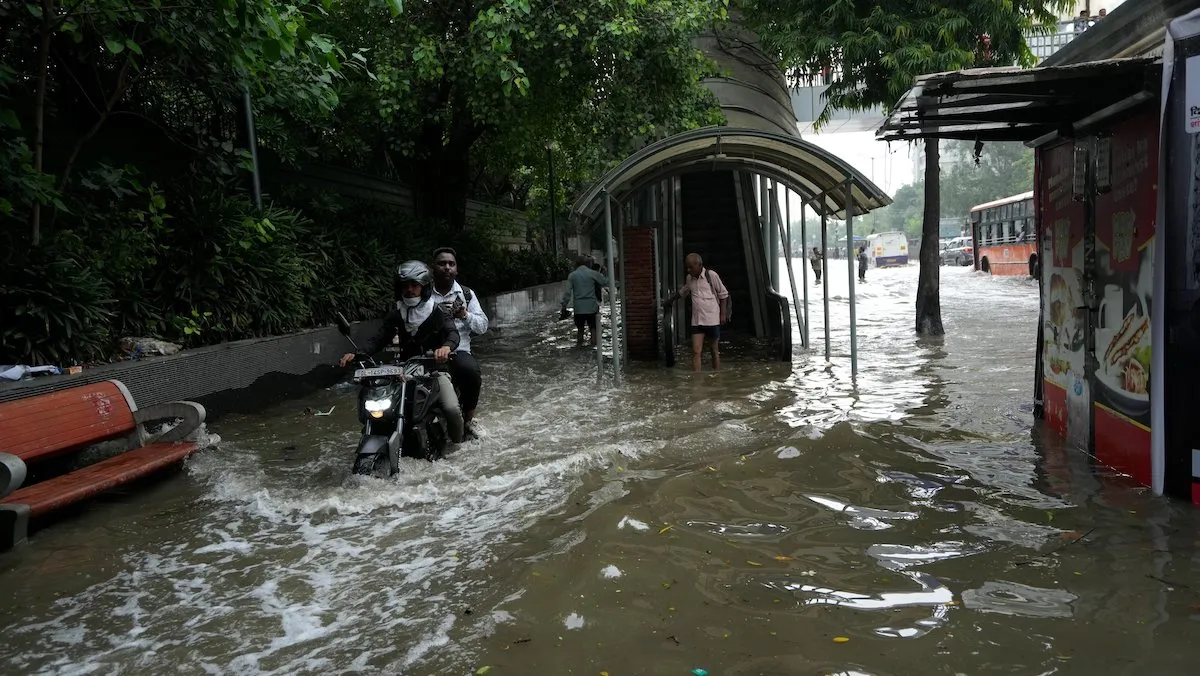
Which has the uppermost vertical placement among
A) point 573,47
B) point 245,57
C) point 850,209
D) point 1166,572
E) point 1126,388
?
point 573,47

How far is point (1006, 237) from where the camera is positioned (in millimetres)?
30719

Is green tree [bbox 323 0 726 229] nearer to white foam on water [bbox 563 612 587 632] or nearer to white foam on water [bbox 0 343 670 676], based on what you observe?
white foam on water [bbox 0 343 670 676]

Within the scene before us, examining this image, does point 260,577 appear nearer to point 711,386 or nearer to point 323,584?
point 323,584

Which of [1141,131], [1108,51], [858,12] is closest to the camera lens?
[1141,131]

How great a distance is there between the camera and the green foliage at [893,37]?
489 inches

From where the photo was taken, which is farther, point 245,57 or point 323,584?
point 245,57

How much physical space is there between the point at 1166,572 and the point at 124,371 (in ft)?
24.8

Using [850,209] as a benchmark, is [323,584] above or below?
below

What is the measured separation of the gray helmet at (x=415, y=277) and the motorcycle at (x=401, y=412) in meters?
0.51

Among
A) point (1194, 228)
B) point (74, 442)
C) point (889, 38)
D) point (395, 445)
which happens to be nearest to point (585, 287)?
point (889, 38)

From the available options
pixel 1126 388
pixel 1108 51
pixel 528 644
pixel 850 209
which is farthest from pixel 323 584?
pixel 850 209

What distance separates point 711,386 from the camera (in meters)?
10.2

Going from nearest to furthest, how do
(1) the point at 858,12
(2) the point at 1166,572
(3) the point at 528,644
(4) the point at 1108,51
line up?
(3) the point at 528,644, (2) the point at 1166,572, (4) the point at 1108,51, (1) the point at 858,12

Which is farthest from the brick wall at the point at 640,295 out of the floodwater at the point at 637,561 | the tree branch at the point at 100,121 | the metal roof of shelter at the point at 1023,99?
the tree branch at the point at 100,121
